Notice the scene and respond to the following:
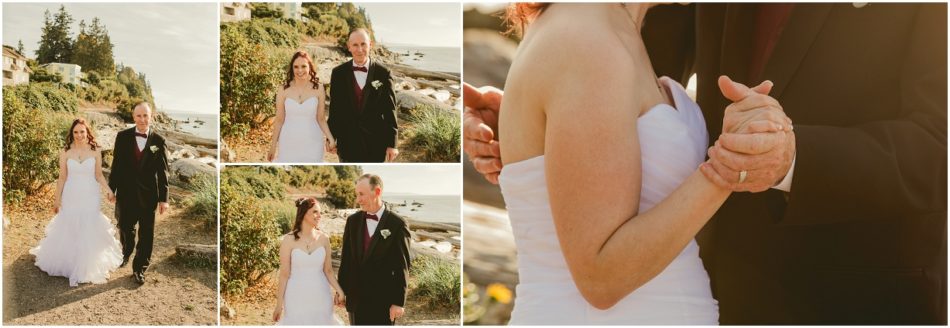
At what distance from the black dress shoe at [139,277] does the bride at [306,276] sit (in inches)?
29.3

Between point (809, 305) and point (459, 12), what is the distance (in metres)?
2.69

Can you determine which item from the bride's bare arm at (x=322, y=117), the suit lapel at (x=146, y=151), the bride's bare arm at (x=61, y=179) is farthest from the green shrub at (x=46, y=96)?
the bride's bare arm at (x=322, y=117)

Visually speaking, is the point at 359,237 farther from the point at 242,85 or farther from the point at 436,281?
the point at 242,85

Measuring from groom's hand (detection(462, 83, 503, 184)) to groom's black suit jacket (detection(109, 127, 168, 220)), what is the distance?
286 centimetres

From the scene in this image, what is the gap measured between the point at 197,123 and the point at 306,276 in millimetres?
1048

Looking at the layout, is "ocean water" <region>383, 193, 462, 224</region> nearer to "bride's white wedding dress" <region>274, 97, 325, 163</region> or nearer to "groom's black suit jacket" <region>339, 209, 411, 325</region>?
"groom's black suit jacket" <region>339, 209, 411, 325</region>

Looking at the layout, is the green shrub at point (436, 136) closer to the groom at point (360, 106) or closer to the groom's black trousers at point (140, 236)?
the groom at point (360, 106)

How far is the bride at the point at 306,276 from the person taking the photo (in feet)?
15.0

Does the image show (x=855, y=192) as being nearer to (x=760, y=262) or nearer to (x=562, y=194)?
(x=760, y=262)

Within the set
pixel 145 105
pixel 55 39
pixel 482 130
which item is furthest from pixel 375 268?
pixel 482 130

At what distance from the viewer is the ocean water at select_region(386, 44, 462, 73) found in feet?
14.6

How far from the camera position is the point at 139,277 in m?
4.52

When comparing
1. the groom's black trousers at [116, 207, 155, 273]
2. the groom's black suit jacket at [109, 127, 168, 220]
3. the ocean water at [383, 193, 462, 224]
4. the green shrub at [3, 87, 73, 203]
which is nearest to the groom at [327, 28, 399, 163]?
the ocean water at [383, 193, 462, 224]

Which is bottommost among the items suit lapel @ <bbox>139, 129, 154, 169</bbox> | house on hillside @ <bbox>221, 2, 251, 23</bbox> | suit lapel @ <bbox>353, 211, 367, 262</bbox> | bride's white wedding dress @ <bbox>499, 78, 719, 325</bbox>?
suit lapel @ <bbox>353, 211, 367, 262</bbox>
